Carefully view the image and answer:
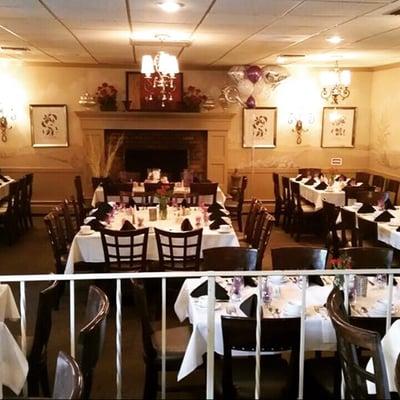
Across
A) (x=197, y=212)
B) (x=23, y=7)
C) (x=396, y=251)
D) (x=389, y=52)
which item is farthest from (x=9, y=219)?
(x=389, y=52)

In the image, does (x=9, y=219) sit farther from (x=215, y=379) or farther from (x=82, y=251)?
(x=215, y=379)

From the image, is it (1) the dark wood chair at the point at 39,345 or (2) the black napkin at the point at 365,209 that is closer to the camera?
(1) the dark wood chair at the point at 39,345

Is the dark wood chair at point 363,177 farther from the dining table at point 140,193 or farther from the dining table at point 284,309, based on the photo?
the dining table at point 284,309

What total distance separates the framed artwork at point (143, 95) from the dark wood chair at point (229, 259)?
6.42 m

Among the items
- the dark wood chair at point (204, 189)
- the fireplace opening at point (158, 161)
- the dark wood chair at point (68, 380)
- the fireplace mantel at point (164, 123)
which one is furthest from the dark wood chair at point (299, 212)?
the dark wood chair at point (68, 380)

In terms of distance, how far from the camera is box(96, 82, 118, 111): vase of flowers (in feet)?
33.4

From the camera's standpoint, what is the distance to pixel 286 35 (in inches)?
242

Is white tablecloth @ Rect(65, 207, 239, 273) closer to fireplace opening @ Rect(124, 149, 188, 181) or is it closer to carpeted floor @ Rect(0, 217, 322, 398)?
carpeted floor @ Rect(0, 217, 322, 398)

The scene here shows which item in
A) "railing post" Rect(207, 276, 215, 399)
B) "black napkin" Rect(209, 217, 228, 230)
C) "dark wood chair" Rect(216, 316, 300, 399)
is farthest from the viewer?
"black napkin" Rect(209, 217, 228, 230)

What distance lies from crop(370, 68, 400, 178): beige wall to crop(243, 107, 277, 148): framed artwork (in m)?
2.03

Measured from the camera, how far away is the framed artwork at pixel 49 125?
10430 millimetres

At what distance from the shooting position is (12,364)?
9.98 feet

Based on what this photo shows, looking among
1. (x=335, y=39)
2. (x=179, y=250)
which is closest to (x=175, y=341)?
(x=179, y=250)

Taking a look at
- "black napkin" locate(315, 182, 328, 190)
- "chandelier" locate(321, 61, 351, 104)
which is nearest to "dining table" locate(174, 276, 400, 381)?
"black napkin" locate(315, 182, 328, 190)
